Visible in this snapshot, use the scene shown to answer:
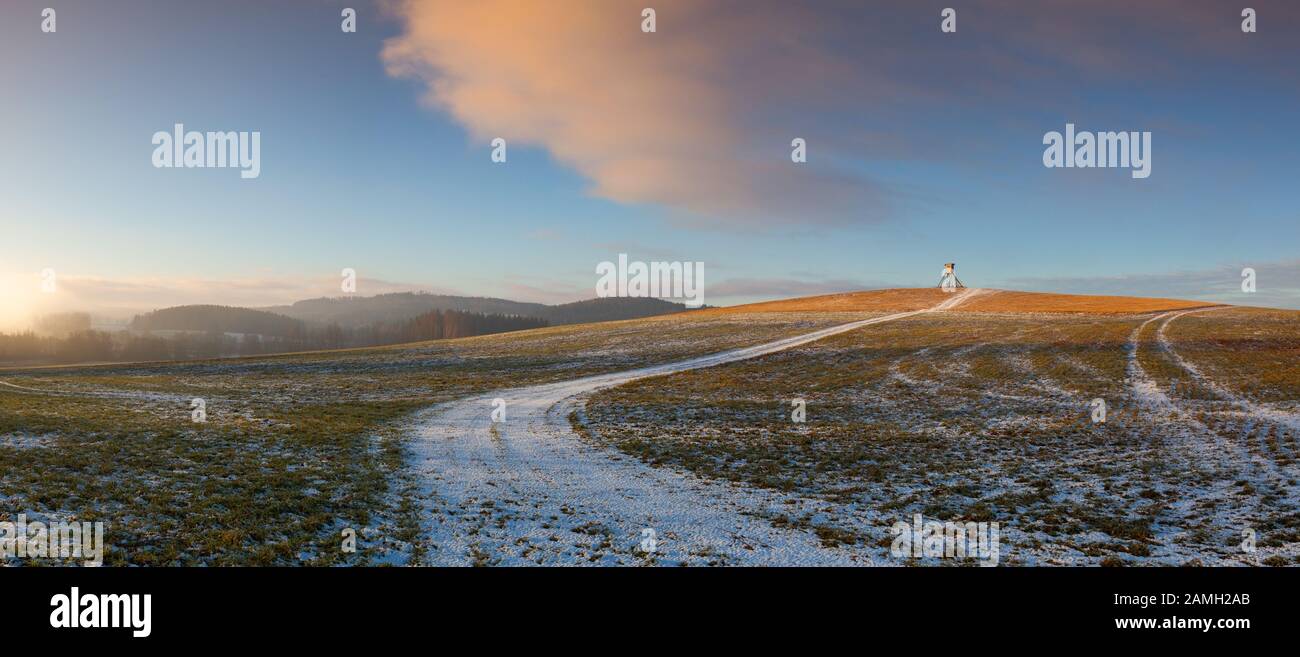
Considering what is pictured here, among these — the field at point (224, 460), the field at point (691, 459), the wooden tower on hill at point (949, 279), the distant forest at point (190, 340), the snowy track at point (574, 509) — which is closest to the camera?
the field at point (224, 460)

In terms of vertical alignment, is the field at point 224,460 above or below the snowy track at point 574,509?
above

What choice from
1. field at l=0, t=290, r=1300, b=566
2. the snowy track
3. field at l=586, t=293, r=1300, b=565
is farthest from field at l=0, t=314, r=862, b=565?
field at l=586, t=293, r=1300, b=565

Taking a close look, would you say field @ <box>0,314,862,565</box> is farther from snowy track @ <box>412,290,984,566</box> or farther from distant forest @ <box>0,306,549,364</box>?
distant forest @ <box>0,306,549,364</box>

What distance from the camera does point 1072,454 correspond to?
1848 centimetres

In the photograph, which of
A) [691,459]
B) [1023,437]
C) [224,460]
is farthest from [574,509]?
[1023,437]

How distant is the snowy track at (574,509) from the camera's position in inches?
416

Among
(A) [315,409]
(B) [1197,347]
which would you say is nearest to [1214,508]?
(A) [315,409]

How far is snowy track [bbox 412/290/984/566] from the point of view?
34.7ft

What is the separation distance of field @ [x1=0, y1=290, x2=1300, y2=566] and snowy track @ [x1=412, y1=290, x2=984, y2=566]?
3.4 inches

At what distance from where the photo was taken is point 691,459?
18594 millimetres

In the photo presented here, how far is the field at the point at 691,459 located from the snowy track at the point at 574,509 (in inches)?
3.4

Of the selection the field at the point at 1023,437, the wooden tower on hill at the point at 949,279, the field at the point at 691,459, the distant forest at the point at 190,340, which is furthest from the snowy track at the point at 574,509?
the distant forest at the point at 190,340

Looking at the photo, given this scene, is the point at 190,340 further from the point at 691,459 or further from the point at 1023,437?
the point at 1023,437

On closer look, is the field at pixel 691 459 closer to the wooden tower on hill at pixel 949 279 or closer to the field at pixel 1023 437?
the field at pixel 1023 437
